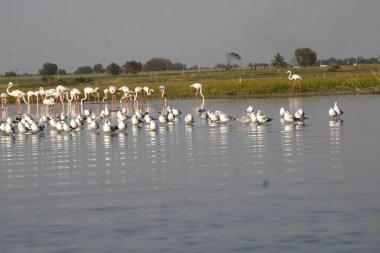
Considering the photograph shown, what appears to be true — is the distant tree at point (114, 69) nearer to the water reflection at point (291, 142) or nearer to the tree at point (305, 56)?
the tree at point (305, 56)

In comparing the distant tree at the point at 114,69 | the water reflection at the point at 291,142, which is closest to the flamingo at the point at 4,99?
the water reflection at the point at 291,142

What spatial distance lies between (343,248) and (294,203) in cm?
301

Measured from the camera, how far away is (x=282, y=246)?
1170 cm

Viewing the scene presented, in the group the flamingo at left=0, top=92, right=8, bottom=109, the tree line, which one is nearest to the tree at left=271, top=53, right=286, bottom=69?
the tree line

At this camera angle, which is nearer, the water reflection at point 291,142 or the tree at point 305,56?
the water reflection at point 291,142

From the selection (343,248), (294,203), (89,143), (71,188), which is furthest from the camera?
(89,143)


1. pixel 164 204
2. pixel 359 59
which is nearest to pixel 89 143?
pixel 164 204

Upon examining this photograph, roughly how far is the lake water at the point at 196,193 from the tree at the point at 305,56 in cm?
13017

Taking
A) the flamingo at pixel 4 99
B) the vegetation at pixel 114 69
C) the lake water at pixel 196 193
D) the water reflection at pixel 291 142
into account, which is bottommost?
the lake water at pixel 196 193

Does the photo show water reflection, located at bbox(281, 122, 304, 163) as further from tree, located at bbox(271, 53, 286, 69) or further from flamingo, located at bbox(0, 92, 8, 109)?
tree, located at bbox(271, 53, 286, 69)

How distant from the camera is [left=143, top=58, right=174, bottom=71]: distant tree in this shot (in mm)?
168375

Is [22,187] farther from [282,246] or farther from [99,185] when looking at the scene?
[282,246]

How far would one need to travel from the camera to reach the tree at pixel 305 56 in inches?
6166

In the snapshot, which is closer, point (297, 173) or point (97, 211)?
point (97, 211)
